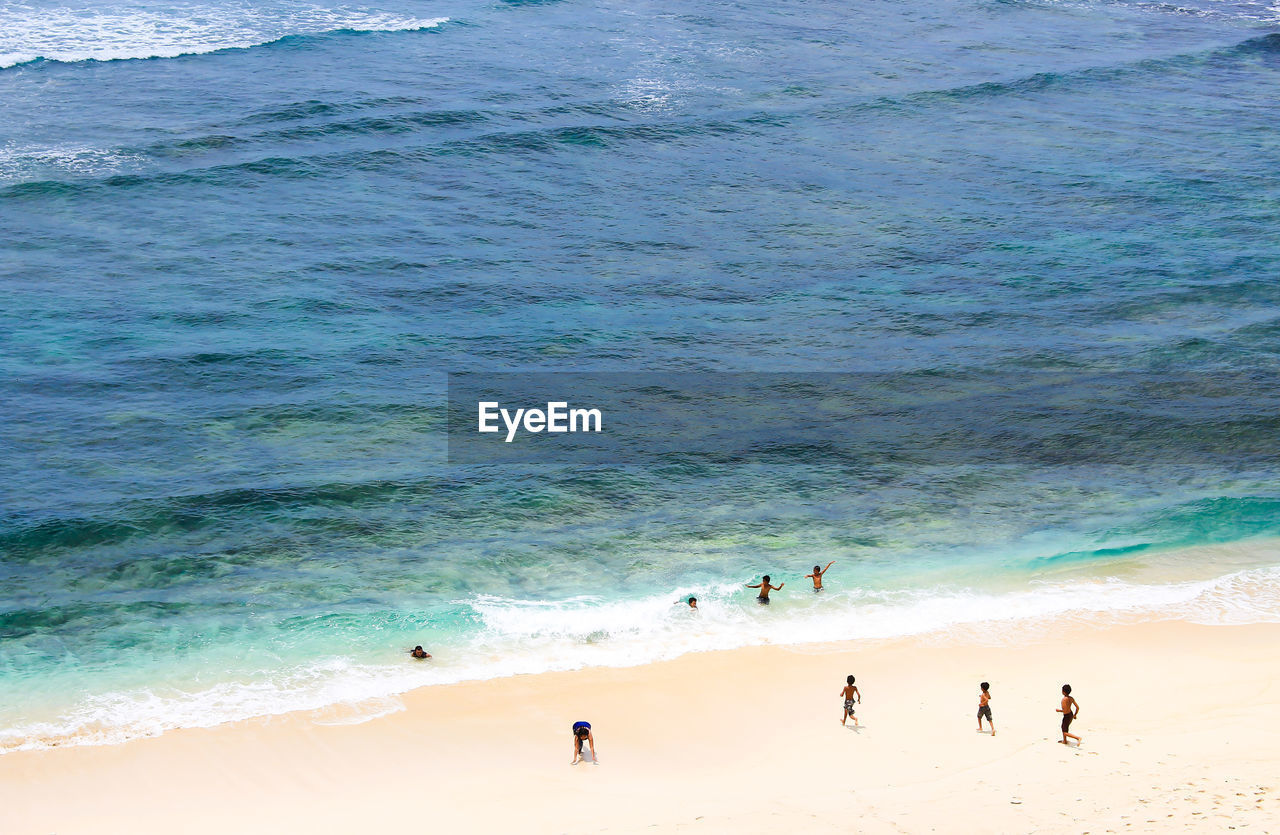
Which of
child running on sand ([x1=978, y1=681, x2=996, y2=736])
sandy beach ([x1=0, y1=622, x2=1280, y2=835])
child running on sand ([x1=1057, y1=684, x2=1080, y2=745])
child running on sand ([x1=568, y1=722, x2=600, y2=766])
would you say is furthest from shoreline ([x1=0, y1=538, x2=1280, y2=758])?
child running on sand ([x1=1057, y1=684, x2=1080, y2=745])

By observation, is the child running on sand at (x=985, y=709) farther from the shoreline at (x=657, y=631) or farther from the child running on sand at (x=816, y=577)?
the child running on sand at (x=816, y=577)

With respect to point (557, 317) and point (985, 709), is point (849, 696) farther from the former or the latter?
point (557, 317)

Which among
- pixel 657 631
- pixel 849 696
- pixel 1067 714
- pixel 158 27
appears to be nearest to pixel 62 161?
pixel 158 27

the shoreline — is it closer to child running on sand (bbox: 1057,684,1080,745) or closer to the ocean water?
the ocean water

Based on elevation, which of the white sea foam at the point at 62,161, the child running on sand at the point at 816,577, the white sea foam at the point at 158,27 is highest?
the white sea foam at the point at 158,27

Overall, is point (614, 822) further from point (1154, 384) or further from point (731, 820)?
point (1154, 384)

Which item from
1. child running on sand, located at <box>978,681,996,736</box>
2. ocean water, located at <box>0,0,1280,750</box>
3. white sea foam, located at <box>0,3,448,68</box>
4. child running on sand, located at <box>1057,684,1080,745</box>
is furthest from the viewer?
white sea foam, located at <box>0,3,448,68</box>

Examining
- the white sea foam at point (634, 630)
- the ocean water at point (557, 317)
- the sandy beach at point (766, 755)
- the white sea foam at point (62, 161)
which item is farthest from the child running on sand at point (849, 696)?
the white sea foam at point (62, 161)
